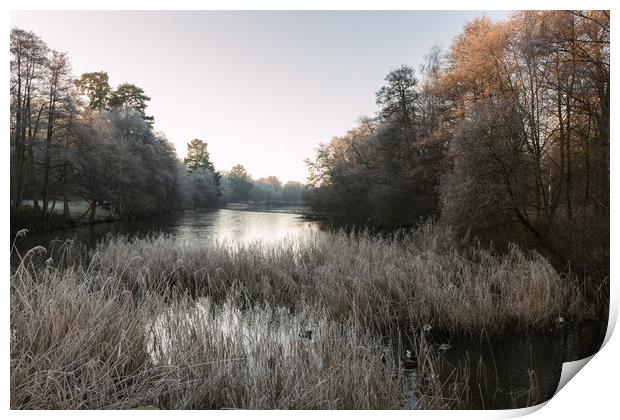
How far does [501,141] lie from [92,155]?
2.75 metres

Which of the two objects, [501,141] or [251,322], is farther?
[501,141]

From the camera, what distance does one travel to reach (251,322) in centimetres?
266

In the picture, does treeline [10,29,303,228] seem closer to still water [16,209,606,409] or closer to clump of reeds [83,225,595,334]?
still water [16,209,606,409]

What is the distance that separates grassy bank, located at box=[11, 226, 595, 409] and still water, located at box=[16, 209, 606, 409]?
3.9 inches

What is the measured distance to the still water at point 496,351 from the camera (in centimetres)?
228

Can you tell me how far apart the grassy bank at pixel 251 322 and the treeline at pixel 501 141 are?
0.92ft

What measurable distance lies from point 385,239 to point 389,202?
0.49 meters

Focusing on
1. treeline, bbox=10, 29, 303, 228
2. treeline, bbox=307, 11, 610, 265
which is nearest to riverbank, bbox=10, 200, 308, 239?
treeline, bbox=10, 29, 303, 228

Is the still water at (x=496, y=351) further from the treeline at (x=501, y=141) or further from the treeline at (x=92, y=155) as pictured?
the treeline at (x=501, y=141)

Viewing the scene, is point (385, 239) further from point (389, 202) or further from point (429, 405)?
point (429, 405)
